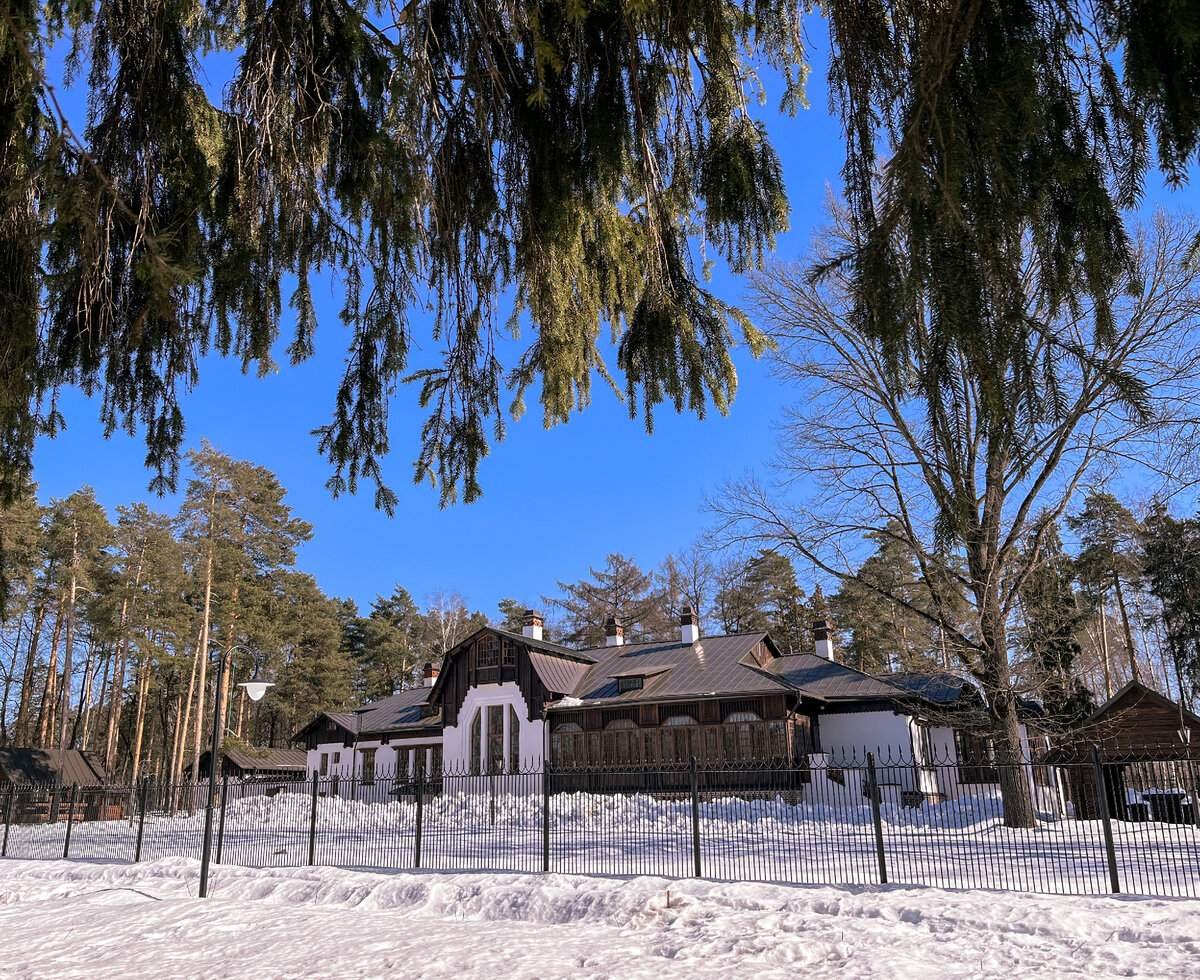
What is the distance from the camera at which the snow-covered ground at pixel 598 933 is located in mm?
8031

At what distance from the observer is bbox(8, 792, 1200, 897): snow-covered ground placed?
12.3 meters

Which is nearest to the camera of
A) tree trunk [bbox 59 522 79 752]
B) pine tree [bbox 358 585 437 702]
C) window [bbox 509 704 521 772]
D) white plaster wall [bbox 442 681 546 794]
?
white plaster wall [bbox 442 681 546 794]

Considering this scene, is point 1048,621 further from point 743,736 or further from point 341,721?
point 341,721

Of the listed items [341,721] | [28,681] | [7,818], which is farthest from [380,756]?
[28,681]

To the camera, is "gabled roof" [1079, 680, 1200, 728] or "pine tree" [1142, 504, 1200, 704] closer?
"gabled roof" [1079, 680, 1200, 728]

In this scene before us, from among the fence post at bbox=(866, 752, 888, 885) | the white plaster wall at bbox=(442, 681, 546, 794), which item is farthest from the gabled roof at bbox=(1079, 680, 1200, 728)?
the white plaster wall at bbox=(442, 681, 546, 794)

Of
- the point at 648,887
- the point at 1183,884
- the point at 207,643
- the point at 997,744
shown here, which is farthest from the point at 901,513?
the point at 207,643

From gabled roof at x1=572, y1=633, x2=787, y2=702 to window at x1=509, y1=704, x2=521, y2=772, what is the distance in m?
2.38

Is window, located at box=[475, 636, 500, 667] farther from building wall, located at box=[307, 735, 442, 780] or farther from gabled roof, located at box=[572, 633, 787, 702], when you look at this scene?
building wall, located at box=[307, 735, 442, 780]

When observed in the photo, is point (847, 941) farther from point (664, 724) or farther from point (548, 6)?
point (664, 724)

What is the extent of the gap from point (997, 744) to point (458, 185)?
1919 cm

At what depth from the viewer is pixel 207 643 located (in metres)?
39.7

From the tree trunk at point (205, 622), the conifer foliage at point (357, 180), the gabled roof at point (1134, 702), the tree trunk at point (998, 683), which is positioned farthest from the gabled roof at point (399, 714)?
the conifer foliage at point (357, 180)

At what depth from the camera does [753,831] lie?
18.2 m
